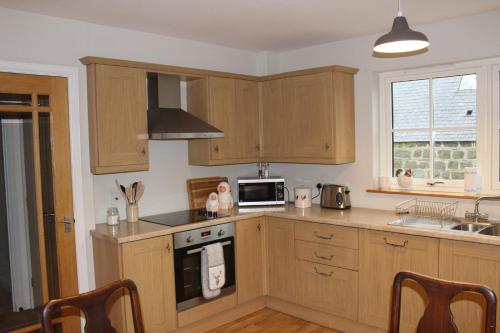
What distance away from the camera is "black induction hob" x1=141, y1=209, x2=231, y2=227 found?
344 centimetres

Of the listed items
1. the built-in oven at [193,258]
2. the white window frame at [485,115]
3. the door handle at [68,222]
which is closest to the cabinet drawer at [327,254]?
the built-in oven at [193,258]

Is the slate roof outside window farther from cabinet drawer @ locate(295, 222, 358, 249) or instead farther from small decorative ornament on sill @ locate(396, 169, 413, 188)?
cabinet drawer @ locate(295, 222, 358, 249)

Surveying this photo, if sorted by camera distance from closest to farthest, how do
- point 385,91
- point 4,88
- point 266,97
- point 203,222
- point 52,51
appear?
point 4,88
point 52,51
point 203,222
point 385,91
point 266,97

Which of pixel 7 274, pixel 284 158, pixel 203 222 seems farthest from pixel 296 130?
pixel 7 274

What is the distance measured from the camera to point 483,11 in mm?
3188

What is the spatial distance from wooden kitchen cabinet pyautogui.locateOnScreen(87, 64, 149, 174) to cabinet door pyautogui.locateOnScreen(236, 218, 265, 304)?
0.97 metres

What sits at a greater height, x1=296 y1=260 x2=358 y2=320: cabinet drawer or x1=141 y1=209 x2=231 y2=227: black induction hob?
x1=141 y1=209 x2=231 y2=227: black induction hob

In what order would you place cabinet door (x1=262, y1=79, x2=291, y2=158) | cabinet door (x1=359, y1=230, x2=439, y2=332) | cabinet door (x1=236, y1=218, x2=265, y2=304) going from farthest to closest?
1. cabinet door (x1=262, y1=79, x2=291, y2=158)
2. cabinet door (x1=236, y1=218, x2=265, y2=304)
3. cabinet door (x1=359, y1=230, x2=439, y2=332)

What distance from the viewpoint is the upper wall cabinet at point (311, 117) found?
3752mm

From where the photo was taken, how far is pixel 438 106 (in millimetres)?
3594

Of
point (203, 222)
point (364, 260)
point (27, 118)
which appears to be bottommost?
point (364, 260)

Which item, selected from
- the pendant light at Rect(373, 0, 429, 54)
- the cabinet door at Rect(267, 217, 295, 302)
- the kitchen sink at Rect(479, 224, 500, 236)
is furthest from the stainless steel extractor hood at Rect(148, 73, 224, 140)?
the kitchen sink at Rect(479, 224, 500, 236)

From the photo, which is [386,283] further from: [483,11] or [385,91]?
[483,11]

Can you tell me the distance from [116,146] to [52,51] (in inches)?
30.3
